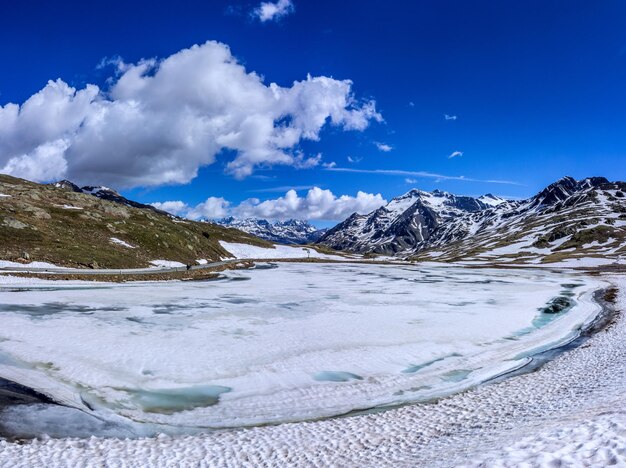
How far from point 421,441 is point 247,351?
42.2 feet

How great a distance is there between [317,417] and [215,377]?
6231 mm

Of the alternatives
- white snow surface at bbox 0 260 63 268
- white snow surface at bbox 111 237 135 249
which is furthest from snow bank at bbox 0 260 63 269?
white snow surface at bbox 111 237 135 249

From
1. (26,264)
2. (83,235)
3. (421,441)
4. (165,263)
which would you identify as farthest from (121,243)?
(421,441)

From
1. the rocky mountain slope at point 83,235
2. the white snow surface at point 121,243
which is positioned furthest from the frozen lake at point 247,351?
the white snow surface at point 121,243

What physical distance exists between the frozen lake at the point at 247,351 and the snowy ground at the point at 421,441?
1.83 m

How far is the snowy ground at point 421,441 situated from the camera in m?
10.3

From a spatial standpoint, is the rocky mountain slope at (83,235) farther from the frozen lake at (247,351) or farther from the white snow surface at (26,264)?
the frozen lake at (247,351)

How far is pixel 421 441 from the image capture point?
527 inches

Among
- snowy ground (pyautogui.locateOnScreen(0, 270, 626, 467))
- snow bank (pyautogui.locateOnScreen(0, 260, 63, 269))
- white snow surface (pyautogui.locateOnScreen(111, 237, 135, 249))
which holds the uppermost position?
white snow surface (pyautogui.locateOnScreen(111, 237, 135, 249))

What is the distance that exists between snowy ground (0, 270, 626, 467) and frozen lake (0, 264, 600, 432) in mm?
1832

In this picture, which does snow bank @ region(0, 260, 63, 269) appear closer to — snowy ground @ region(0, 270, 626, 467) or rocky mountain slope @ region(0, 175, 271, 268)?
rocky mountain slope @ region(0, 175, 271, 268)

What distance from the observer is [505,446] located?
10.8m

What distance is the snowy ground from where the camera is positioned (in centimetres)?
1030

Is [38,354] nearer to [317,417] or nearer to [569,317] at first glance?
[317,417]
